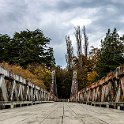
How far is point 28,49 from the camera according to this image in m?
54.7

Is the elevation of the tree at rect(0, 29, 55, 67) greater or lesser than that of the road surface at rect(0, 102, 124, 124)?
greater

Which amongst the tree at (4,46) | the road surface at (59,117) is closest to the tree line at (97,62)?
the tree at (4,46)

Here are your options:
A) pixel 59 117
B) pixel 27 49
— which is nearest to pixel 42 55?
pixel 27 49

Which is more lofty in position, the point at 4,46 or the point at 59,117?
the point at 4,46

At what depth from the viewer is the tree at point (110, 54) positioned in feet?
149

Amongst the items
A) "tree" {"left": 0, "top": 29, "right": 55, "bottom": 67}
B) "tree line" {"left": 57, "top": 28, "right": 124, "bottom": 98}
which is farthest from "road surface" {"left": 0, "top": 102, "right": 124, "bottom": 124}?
"tree" {"left": 0, "top": 29, "right": 55, "bottom": 67}

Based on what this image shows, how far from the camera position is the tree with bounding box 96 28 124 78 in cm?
4528

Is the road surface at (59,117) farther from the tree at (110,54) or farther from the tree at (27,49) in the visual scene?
the tree at (27,49)

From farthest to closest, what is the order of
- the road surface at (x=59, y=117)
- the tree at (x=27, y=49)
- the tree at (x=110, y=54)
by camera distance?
the tree at (x=27, y=49) → the tree at (x=110, y=54) → the road surface at (x=59, y=117)

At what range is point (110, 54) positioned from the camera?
47.8 metres

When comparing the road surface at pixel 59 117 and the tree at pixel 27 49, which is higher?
the tree at pixel 27 49

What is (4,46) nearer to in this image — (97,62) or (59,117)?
(97,62)

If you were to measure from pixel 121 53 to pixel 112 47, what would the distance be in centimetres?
187

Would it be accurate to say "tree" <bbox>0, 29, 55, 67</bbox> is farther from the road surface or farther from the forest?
the road surface
